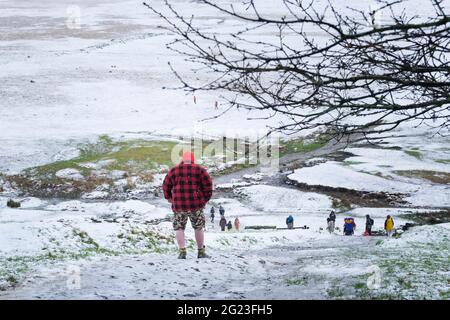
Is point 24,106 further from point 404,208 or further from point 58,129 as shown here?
point 404,208

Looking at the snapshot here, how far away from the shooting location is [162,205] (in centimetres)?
3900

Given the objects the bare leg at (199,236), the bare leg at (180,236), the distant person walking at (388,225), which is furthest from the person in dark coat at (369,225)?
the bare leg at (180,236)

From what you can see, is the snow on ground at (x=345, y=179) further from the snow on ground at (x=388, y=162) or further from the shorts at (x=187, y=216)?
the shorts at (x=187, y=216)

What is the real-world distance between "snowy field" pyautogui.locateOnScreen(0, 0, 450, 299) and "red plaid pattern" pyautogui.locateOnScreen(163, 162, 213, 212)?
1318mm

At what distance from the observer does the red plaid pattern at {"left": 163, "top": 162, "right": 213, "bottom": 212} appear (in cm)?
947

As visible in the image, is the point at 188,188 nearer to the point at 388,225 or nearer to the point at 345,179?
the point at 388,225

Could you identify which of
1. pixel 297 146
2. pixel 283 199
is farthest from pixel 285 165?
pixel 283 199

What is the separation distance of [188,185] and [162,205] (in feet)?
98.4

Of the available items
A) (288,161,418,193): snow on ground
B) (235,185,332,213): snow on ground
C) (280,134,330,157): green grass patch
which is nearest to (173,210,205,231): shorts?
(235,185,332,213): snow on ground

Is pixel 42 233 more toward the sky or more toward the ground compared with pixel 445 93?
more toward the ground

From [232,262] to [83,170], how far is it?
1490 inches

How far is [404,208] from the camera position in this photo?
3684cm
